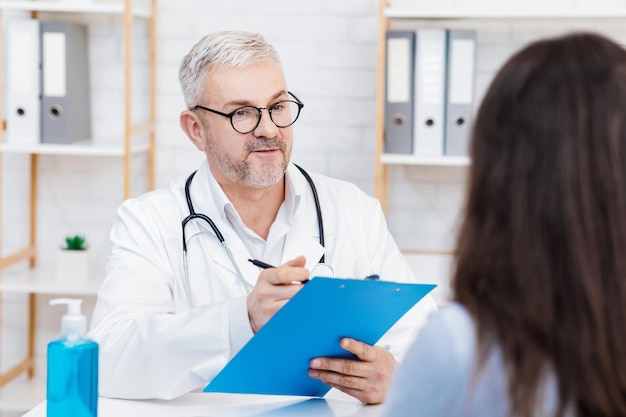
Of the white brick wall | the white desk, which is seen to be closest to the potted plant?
the white brick wall

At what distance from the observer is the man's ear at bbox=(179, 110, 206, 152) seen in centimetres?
208

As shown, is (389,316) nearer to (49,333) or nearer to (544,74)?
(544,74)

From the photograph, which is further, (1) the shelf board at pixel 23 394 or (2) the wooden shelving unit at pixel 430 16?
(1) the shelf board at pixel 23 394

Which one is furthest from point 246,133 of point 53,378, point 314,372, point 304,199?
point 53,378

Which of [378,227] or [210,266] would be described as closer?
[210,266]

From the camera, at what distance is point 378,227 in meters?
2.10

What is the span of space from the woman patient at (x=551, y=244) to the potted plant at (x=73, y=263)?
7.54 feet

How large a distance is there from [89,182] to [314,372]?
1891 millimetres

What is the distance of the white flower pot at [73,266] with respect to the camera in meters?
2.95

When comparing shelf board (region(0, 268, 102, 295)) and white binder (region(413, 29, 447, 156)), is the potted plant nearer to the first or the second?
shelf board (region(0, 268, 102, 295))

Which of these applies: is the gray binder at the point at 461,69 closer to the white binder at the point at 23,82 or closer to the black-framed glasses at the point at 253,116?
the black-framed glasses at the point at 253,116

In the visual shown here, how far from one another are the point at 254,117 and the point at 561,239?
49.5 inches

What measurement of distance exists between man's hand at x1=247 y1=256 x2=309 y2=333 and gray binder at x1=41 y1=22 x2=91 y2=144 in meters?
1.61

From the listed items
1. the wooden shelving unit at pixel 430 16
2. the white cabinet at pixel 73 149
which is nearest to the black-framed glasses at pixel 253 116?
the wooden shelving unit at pixel 430 16
